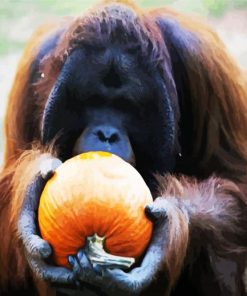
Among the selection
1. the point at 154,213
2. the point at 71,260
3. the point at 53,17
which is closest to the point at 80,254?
the point at 71,260

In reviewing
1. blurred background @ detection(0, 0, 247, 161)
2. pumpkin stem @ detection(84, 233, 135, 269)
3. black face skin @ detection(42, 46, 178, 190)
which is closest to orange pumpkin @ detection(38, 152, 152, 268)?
pumpkin stem @ detection(84, 233, 135, 269)

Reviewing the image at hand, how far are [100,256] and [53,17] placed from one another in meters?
0.80

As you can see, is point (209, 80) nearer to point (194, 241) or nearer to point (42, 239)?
point (194, 241)

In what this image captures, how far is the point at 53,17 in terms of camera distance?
194 centimetres

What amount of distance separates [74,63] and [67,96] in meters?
0.07

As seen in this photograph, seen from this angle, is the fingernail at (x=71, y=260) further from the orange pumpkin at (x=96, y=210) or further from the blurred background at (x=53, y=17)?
the blurred background at (x=53, y=17)

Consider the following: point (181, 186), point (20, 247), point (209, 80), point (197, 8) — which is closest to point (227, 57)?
point (209, 80)

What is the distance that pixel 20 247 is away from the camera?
5.12ft

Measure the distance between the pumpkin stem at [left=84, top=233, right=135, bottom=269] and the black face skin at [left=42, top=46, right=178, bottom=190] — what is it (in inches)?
12.2

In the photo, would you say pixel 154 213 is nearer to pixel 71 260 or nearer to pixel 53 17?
pixel 71 260

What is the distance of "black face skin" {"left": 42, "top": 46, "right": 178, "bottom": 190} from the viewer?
1639 millimetres

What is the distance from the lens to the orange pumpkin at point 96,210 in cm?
135

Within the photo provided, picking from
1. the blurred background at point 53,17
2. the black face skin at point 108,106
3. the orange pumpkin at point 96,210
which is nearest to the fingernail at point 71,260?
the orange pumpkin at point 96,210

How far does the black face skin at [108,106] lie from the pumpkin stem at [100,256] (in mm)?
311
